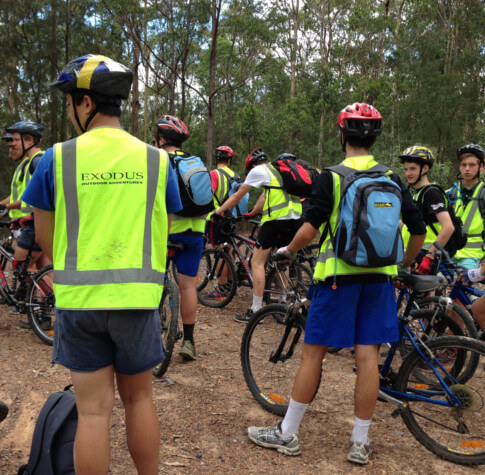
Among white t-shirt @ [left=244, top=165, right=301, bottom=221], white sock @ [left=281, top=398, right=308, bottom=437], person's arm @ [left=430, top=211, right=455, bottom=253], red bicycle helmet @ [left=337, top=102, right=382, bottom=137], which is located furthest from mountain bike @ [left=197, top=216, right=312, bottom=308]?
red bicycle helmet @ [left=337, top=102, right=382, bottom=137]

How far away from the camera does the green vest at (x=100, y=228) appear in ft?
6.03

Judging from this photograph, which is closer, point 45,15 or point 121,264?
point 121,264

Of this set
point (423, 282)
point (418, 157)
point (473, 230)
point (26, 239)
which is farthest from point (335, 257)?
point (26, 239)

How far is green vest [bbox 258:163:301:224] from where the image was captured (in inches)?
210

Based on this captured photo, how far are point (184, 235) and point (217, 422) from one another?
61.6 inches

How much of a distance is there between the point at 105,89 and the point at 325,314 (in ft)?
5.44

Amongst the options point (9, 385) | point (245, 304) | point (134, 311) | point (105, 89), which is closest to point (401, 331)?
point (134, 311)

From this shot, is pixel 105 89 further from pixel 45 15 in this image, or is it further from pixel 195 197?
pixel 45 15

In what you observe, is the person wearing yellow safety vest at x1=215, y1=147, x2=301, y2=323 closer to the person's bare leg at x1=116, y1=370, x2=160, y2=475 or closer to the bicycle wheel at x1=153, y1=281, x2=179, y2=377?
the bicycle wheel at x1=153, y1=281, x2=179, y2=377

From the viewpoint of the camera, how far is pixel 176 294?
384 centimetres

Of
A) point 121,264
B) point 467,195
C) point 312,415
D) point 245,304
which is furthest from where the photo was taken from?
point 245,304

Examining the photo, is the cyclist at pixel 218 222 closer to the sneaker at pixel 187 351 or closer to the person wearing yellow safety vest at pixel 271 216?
the person wearing yellow safety vest at pixel 271 216

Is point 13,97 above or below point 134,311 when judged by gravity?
above

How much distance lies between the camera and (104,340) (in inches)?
74.5
